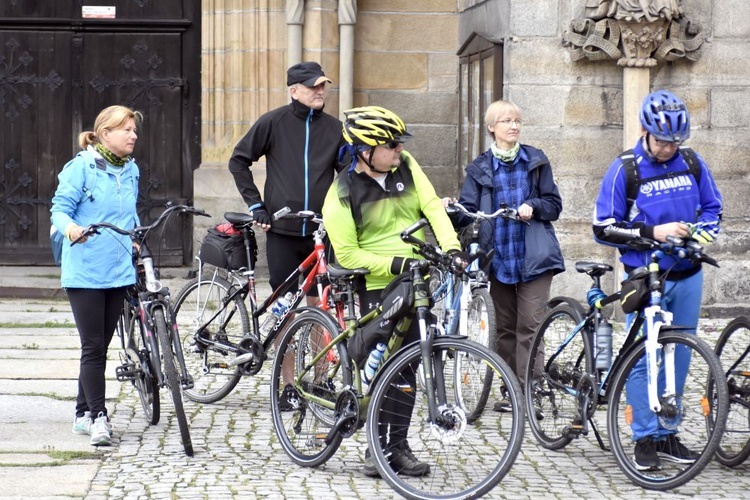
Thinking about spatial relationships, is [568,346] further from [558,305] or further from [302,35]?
[302,35]

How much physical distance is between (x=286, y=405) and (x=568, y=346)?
1321 millimetres

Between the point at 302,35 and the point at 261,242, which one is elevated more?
the point at 302,35

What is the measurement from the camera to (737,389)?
6418 millimetres

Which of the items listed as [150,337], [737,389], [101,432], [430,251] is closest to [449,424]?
[430,251]

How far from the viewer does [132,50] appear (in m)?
12.9

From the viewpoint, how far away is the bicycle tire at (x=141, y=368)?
23.2 feet

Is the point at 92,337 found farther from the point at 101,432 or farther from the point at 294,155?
the point at 294,155

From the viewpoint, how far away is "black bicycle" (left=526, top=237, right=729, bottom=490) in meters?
5.97

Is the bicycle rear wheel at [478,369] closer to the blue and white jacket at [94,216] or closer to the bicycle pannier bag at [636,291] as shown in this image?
the bicycle pannier bag at [636,291]

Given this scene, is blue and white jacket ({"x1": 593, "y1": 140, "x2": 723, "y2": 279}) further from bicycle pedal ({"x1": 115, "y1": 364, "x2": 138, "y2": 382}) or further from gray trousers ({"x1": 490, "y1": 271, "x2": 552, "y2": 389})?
bicycle pedal ({"x1": 115, "y1": 364, "x2": 138, "y2": 382})

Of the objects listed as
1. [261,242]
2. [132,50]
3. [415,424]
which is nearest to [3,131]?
[132,50]

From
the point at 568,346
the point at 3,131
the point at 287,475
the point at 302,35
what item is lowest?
the point at 287,475

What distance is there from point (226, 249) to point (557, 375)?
2039mm

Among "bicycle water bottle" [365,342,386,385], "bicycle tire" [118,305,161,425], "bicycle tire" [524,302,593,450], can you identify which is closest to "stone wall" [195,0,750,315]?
"bicycle tire" [524,302,593,450]
